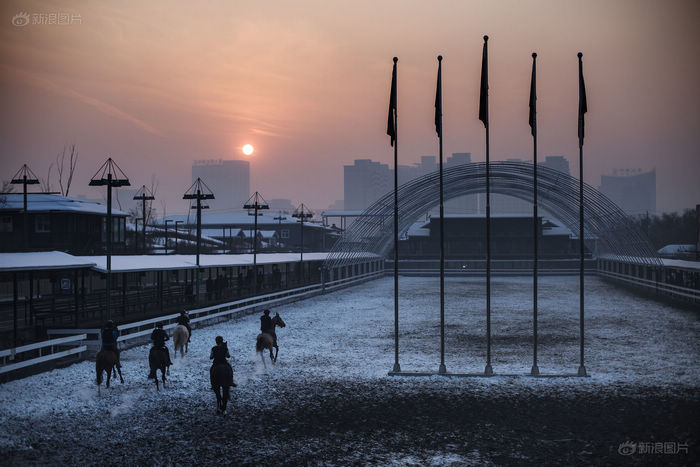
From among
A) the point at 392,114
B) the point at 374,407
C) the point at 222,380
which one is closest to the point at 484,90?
the point at 392,114

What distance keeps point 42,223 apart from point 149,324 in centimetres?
2445

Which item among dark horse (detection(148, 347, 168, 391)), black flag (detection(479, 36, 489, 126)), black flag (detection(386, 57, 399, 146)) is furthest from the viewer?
black flag (detection(386, 57, 399, 146))

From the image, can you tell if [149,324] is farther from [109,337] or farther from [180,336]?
[109,337]

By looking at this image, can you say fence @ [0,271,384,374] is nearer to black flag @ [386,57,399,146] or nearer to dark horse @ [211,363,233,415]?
dark horse @ [211,363,233,415]

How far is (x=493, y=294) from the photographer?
1847 inches

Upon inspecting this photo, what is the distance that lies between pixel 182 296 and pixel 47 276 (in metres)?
9.93

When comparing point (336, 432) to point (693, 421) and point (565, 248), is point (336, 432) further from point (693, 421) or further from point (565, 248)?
point (565, 248)

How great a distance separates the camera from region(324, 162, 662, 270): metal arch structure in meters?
52.3

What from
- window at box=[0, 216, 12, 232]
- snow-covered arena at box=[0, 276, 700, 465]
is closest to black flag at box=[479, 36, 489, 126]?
snow-covered arena at box=[0, 276, 700, 465]

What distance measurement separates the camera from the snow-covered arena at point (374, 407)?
11.4m

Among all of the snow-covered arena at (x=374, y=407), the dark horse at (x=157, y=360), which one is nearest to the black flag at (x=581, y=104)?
the snow-covered arena at (x=374, y=407)

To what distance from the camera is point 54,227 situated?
44781 mm

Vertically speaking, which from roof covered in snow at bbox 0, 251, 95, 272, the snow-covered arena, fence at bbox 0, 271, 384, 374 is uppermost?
roof covered in snow at bbox 0, 251, 95, 272

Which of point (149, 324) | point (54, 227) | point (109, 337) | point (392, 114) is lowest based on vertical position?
point (149, 324)
